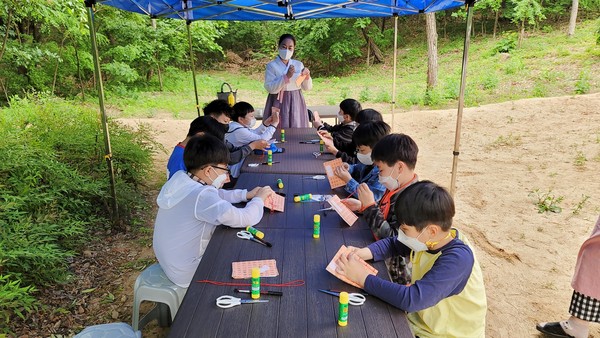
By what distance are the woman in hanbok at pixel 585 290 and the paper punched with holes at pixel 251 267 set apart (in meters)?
1.87

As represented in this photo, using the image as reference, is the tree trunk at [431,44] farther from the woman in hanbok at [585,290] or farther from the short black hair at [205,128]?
the woman in hanbok at [585,290]

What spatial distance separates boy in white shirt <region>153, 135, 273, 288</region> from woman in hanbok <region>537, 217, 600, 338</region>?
1.93m

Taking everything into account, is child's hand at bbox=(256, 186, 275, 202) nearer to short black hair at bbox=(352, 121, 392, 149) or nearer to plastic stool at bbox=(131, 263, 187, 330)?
plastic stool at bbox=(131, 263, 187, 330)

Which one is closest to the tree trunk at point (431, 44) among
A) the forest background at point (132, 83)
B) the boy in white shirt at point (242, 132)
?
the forest background at point (132, 83)

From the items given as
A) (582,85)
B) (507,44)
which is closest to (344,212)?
(582,85)

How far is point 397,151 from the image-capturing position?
6.99 ft

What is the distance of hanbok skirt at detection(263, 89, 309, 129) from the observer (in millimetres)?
4965

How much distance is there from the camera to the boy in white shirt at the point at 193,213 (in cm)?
199

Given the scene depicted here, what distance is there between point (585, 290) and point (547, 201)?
2822mm

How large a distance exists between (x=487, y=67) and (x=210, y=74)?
Result: 465 inches

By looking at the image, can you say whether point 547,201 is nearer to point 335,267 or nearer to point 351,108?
point 351,108

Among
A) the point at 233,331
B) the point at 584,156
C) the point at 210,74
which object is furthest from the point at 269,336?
the point at 210,74

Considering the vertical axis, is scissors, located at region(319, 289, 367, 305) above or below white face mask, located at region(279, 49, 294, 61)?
below

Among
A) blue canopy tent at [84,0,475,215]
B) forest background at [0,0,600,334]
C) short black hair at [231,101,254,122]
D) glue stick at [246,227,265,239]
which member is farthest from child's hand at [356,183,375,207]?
short black hair at [231,101,254,122]
